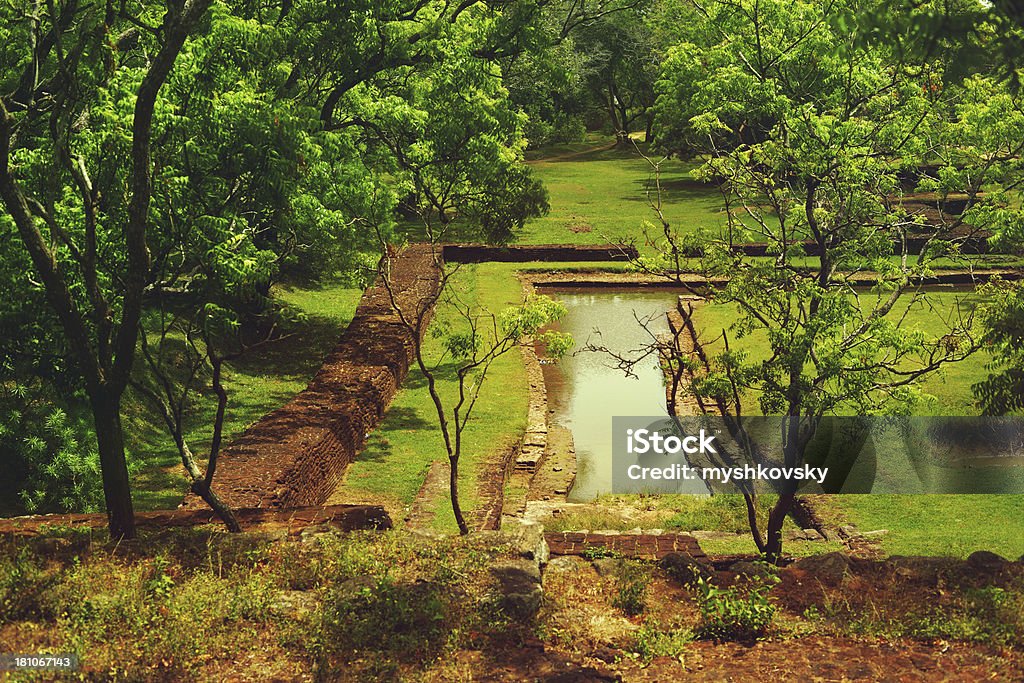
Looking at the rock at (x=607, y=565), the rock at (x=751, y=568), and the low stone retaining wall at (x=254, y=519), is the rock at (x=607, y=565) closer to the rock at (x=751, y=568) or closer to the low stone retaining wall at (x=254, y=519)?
the rock at (x=751, y=568)

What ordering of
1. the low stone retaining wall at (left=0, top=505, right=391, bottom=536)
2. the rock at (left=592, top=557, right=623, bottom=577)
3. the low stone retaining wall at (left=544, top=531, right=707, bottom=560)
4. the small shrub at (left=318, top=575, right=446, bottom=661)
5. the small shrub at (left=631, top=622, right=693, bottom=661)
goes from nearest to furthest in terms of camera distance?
1. the small shrub at (left=318, top=575, right=446, bottom=661)
2. the small shrub at (left=631, top=622, right=693, bottom=661)
3. the rock at (left=592, top=557, right=623, bottom=577)
4. the low stone retaining wall at (left=544, top=531, right=707, bottom=560)
5. the low stone retaining wall at (left=0, top=505, right=391, bottom=536)

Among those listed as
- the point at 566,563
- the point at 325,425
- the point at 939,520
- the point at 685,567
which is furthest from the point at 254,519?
the point at 939,520

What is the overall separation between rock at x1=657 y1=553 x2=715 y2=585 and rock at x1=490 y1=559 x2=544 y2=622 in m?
1.23

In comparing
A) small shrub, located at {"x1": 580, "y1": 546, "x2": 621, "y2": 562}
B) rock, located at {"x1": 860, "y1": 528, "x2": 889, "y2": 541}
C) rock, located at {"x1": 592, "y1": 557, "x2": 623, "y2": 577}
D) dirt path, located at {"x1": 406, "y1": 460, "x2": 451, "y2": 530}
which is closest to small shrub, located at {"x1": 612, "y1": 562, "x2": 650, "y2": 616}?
rock, located at {"x1": 592, "y1": 557, "x2": 623, "y2": 577}

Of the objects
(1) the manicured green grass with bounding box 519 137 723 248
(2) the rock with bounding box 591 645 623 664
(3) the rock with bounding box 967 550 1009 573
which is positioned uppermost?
(1) the manicured green grass with bounding box 519 137 723 248

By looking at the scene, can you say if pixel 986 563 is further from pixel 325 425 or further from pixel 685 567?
pixel 325 425

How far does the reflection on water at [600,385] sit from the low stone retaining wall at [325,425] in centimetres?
302

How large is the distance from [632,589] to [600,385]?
11820mm

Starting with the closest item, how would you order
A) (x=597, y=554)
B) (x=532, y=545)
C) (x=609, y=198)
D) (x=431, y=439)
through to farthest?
(x=532, y=545), (x=597, y=554), (x=431, y=439), (x=609, y=198)

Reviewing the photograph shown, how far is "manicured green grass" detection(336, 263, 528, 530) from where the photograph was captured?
45.5ft

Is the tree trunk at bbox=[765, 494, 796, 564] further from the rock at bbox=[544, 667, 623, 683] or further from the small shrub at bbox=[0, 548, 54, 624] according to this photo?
the small shrub at bbox=[0, 548, 54, 624]

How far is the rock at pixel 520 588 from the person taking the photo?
748 centimetres

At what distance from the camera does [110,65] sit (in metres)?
8.77

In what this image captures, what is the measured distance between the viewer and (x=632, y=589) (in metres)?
7.98
